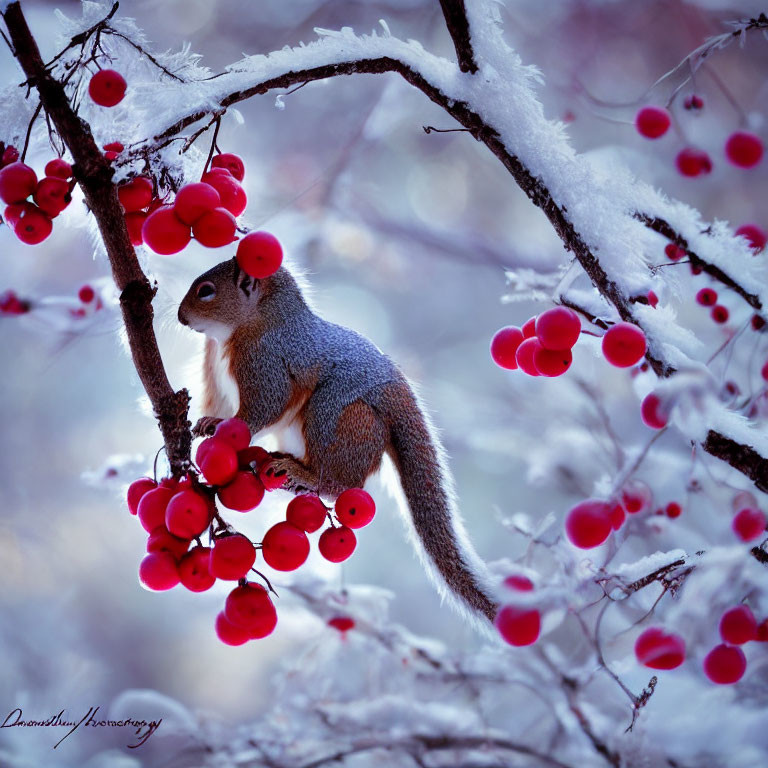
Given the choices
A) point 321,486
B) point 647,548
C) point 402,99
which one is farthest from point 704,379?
point 402,99

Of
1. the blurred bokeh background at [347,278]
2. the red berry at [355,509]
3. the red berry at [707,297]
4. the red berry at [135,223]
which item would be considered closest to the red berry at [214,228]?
the red berry at [135,223]

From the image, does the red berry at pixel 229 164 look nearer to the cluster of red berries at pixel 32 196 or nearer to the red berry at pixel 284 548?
the cluster of red berries at pixel 32 196

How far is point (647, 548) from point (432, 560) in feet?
2.48

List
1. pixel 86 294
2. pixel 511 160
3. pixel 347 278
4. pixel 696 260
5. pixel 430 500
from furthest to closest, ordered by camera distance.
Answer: pixel 347 278, pixel 86 294, pixel 430 500, pixel 696 260, pixel 511 160

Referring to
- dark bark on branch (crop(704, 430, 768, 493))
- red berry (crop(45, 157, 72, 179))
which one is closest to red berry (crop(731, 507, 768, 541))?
dark bark on branch (crop(704, 430, 768, 493))

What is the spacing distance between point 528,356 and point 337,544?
0.19m

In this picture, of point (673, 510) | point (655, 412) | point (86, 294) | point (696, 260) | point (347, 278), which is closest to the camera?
point (655, 412)

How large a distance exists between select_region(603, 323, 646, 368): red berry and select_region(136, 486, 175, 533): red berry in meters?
0.30

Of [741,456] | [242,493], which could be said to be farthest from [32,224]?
[741,456]

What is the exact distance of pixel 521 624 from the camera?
45cm

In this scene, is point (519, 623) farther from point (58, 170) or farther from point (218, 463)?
point (58, 170)

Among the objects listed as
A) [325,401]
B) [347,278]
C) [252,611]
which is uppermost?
[347,278]

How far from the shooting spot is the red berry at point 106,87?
48 cm

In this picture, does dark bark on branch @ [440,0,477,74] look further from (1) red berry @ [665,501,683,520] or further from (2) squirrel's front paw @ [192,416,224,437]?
(1) red berry @ [665,501,683,520]
